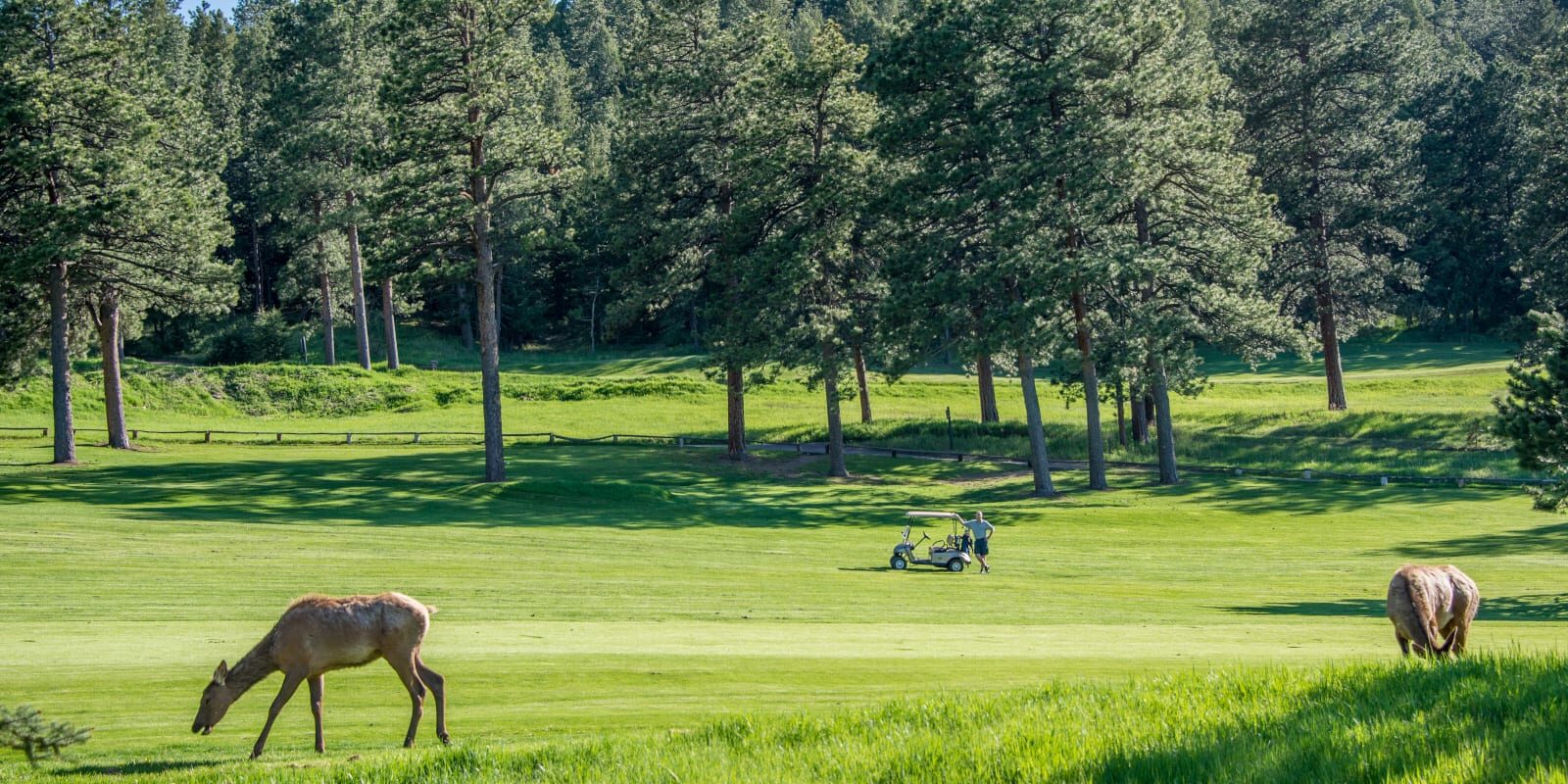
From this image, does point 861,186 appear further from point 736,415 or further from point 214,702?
point 214,702

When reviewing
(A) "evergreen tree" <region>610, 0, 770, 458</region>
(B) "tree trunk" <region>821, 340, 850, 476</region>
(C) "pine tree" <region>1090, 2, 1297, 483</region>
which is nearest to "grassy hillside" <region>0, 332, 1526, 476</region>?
(B) "tree trunk" <region>821, 340, 850, 476</region>

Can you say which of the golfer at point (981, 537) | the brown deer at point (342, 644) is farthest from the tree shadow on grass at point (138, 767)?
the golfer at point (981, 537)

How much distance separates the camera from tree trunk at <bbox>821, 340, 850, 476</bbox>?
56344 millimetres

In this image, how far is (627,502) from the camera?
47.2 meters

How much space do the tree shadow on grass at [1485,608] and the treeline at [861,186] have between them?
20.7 metres

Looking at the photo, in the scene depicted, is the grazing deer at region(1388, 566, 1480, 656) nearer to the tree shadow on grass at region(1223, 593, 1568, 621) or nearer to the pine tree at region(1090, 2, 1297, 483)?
the tree shadow on grass at region(1223, 593, 1568, 621)

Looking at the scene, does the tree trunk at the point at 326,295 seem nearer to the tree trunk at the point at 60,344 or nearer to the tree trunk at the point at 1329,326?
the tree trunk at the point at 60,344

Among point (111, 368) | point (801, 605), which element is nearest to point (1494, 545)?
point (801, 605)

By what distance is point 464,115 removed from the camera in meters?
49.2

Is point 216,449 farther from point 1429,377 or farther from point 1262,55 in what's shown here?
point 1429,377

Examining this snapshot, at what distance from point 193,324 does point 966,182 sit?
7130cm

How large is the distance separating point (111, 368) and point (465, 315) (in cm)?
5215

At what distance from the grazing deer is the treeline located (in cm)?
3256

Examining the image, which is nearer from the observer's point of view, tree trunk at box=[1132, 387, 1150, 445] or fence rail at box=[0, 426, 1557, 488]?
fence rail at box=[0, 426, 1557, 488]
